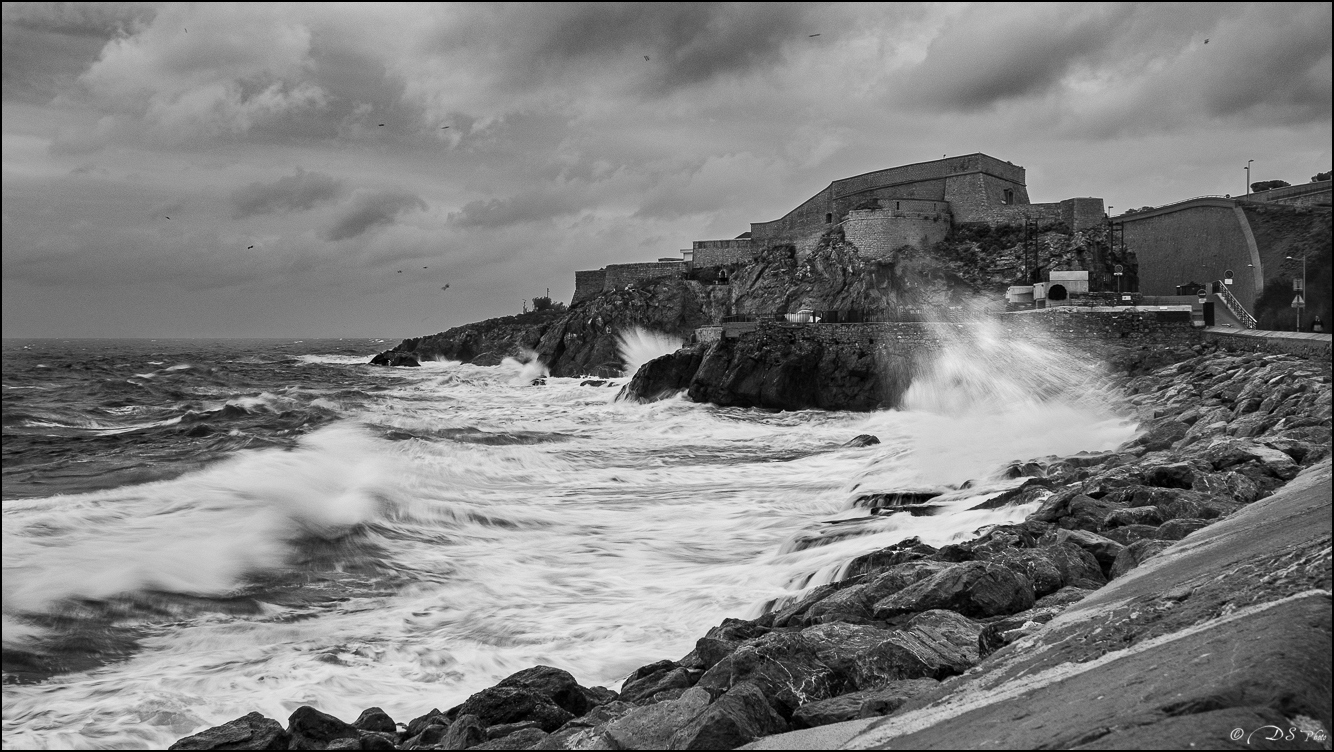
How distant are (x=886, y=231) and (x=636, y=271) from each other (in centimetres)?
1859

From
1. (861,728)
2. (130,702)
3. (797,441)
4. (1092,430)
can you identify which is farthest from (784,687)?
(797,441)

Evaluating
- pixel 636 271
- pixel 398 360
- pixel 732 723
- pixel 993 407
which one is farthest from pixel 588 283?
pixel 732 723

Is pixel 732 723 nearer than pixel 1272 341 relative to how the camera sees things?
Yes

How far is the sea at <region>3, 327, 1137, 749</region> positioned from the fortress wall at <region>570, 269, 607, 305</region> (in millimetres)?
35394

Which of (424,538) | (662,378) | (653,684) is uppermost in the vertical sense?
(662,378)

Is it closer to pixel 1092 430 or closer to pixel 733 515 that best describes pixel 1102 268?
pixel 1092 430

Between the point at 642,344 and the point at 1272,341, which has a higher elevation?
the point at 642,344

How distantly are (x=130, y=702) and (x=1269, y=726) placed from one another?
7.13 meters

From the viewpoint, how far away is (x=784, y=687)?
4.50 meters

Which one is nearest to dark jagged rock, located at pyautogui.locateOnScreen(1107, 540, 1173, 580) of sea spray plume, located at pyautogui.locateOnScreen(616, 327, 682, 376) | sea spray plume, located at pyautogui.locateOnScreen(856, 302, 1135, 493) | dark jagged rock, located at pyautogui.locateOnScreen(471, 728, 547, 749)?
dark jagged rock, located at pyautogui.locateOnScreen(471, 728, 547, 749)

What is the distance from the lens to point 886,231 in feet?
141

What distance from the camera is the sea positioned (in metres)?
7.05

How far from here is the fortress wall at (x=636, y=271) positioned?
5550cm

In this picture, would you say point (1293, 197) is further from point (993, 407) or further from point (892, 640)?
point (892, 640)
